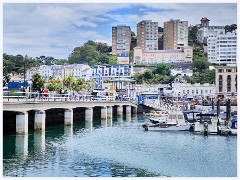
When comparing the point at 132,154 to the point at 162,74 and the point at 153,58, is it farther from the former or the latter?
the point at 153,58

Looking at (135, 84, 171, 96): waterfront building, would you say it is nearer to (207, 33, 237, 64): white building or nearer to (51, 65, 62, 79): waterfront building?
(207, 33, 237, 64): white building

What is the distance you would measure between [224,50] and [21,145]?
199ft

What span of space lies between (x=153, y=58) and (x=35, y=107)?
3263 inches

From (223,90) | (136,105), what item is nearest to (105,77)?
(223,90)

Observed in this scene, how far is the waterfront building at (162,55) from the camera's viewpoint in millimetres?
106750

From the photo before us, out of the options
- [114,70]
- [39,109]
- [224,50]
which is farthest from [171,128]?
[114,70]

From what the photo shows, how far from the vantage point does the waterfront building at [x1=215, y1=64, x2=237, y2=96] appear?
63.0 m

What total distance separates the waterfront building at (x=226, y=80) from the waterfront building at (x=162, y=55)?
3723cm

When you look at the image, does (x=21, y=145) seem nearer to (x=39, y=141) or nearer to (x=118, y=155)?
(x=39, y=141)

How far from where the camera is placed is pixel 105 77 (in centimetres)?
9225

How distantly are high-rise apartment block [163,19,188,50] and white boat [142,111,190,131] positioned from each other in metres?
71.4

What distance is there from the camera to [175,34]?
351 feet

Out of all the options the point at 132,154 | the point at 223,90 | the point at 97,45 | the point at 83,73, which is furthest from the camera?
the point at 97,45

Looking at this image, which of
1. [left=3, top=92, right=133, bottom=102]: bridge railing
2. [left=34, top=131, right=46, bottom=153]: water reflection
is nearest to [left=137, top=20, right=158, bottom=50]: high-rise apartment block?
[left=3, top=92, right=133, bottom=102]: bridge railing
